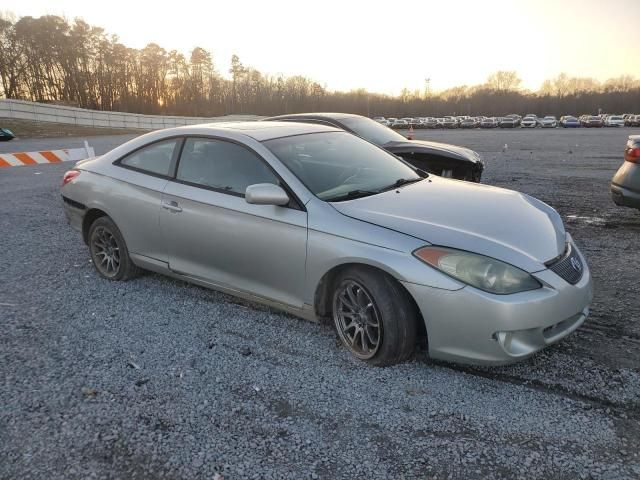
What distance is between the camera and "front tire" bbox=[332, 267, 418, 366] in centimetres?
310

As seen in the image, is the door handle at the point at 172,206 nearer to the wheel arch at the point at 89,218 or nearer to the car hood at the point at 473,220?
the wheel arch at the point at 89,218

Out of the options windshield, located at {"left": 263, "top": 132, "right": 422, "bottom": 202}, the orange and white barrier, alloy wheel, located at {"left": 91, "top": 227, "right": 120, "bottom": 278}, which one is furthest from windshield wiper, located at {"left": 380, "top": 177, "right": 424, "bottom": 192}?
the orange and white barrier

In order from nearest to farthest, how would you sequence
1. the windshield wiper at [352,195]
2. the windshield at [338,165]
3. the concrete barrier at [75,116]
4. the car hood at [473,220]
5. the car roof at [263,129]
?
the car hood at [473,220] < the windshield wiper at [352,195] < the windshield at [338,165] < the car roof at [263,129] < the concrete barrier at [75,116]

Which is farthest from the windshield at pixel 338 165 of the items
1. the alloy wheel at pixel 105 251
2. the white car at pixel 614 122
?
the white car at pixel 614 122

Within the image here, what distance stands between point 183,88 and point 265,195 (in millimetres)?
89101

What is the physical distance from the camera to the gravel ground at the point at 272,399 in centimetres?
245

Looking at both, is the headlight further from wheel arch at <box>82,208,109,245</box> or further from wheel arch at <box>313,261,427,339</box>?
wheel arch at <box>82,208,109,245</box>

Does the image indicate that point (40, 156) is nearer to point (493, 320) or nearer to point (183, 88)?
point (493, 320)

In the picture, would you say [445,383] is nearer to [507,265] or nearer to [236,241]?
[507,265]

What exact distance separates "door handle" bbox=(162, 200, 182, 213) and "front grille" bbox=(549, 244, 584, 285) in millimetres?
2869

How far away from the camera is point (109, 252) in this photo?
197 inches

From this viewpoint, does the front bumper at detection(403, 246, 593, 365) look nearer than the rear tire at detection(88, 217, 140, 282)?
Yes

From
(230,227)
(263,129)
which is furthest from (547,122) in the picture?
(230,227)

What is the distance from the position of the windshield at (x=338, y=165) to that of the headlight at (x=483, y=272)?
977mm
